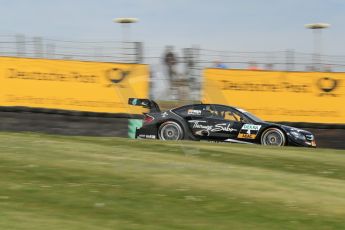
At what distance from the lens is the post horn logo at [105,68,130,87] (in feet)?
62.6

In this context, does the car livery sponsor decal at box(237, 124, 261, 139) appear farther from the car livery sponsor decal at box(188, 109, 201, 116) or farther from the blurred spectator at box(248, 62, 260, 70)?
the blurred spectator at box(248, 62, 260, 70)

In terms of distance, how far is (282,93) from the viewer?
1928 cm

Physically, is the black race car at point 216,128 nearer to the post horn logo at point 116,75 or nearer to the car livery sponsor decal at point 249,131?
the car livery sponsor decal at point 249,131

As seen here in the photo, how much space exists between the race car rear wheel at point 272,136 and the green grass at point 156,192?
19.3ft

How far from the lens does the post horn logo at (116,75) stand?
19094 millimetres

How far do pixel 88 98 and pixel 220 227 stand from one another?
14.7 m

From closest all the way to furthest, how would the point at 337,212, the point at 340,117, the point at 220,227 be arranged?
the point at 220,227, the point at 337,212, the point at 340,117

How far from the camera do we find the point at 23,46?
19.7 metres

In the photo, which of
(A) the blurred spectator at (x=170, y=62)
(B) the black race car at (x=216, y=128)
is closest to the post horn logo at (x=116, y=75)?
(A) the blurred spectator at (x=170, y=62)

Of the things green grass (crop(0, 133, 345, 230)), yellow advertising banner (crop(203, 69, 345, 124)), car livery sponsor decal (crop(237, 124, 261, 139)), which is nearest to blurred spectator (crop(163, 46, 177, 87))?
yellow advertising banner (crop(203, 69, 345, 124))

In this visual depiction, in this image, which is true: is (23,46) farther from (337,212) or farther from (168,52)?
(337,212)

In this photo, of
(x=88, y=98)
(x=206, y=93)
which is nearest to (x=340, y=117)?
(x=206, y=93)

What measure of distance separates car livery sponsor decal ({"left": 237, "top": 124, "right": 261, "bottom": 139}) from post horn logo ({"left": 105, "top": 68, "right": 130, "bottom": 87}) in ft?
17.1

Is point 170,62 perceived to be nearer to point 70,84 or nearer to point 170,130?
point 70,84
